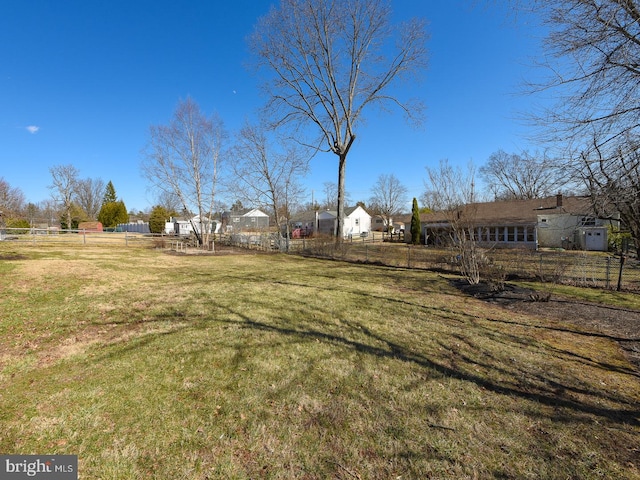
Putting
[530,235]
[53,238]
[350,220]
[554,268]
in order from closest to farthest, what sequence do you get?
[554,268] < [530,235] < [53,238] < [350,220]

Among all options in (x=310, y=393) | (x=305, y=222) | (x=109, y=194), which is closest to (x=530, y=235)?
(x=310, y=393)

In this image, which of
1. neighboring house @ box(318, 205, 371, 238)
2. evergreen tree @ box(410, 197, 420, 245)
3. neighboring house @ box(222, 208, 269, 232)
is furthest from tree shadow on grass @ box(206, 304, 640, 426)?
neighboring house @ box(222, 208, 269, 232)

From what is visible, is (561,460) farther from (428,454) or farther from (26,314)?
(26,314)

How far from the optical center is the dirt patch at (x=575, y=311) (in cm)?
513

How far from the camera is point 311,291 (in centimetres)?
852

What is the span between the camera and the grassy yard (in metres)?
2.28

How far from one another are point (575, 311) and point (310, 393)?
23.7ft

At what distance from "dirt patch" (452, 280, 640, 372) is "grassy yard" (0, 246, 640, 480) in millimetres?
378

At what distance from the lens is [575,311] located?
21.9 feet

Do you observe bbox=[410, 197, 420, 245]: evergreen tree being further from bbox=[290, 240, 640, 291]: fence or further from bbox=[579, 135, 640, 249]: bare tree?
bbox=[579, 135, 640, 249]: bare tree

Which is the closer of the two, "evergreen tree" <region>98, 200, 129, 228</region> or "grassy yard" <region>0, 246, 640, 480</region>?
"grassy yard" <region>0, 246, 640, 480</region>

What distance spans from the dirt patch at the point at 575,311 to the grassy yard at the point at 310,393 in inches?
14.9

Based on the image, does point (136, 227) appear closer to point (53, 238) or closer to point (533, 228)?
point (53, 238)

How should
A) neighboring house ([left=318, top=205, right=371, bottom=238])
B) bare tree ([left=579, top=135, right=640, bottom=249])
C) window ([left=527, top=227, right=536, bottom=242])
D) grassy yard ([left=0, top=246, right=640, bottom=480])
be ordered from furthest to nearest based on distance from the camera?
neighboring house ([left=318, top=205, right=371, bottom=238]), window ([left=527, top=227, right=536, bottom=242]), bare tree ([left=579, top=135, right=640, bottom=249]), grassy yard ([left=0, top=246, right=640, bottom=480])
